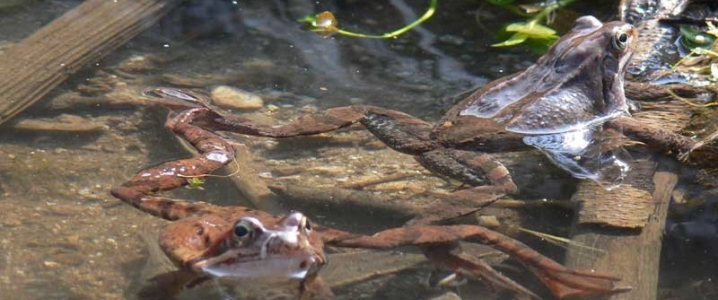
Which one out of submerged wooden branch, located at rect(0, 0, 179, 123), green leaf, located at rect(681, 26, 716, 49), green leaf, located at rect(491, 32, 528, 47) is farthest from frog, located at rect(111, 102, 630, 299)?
green leaf, located at rect(681, 26, 716, 49)

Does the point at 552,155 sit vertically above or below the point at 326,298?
above

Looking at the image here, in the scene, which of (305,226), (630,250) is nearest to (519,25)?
(630,250)

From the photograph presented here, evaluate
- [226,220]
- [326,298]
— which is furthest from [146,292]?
[326,298]

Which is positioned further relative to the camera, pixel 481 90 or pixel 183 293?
pixel 481 90

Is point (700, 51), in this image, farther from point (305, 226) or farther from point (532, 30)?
point (305, 226)

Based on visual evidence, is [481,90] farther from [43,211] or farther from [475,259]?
[43,211]

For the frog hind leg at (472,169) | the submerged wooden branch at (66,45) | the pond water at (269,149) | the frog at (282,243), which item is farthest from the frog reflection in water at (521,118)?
the submerged wooden branch at (66,45)
